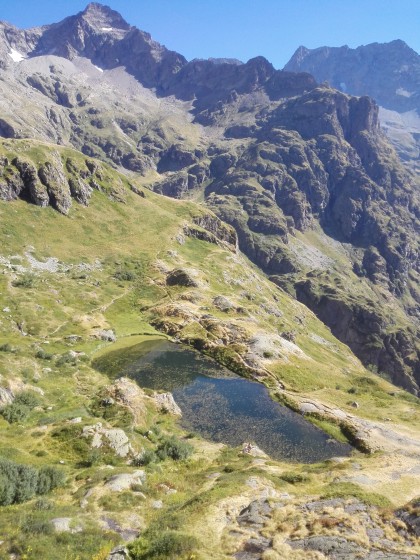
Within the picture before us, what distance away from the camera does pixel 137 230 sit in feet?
599

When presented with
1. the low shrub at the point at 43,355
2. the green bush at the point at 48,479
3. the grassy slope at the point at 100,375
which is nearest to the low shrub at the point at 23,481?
the green bush at the point at 48,479

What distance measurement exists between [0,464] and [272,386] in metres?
60.0

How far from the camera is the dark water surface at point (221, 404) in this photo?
59.9 metres

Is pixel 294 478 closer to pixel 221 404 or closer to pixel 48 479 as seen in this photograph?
pixel 48 479

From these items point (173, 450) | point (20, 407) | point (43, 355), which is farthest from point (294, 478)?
point (43, 355)

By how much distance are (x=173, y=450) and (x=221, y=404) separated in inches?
1019

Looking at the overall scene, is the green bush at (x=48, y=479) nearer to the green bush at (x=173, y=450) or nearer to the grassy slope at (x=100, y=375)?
the grassy slope at (x=100, y=375)

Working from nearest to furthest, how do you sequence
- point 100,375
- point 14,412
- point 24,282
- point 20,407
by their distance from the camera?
point 14,412, point 20,407, point 100,375, point 24,282

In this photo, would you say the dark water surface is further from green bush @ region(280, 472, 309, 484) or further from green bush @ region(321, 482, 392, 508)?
green bush @ region(321, 482, 392, 508)

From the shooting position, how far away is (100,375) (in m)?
71.8

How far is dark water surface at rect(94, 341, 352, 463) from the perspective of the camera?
59906 millimetres

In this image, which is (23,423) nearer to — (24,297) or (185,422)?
(185,422)

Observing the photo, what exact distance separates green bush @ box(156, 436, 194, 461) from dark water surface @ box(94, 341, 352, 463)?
1136cm

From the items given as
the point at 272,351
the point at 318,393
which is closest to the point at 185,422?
the point at 318,393
